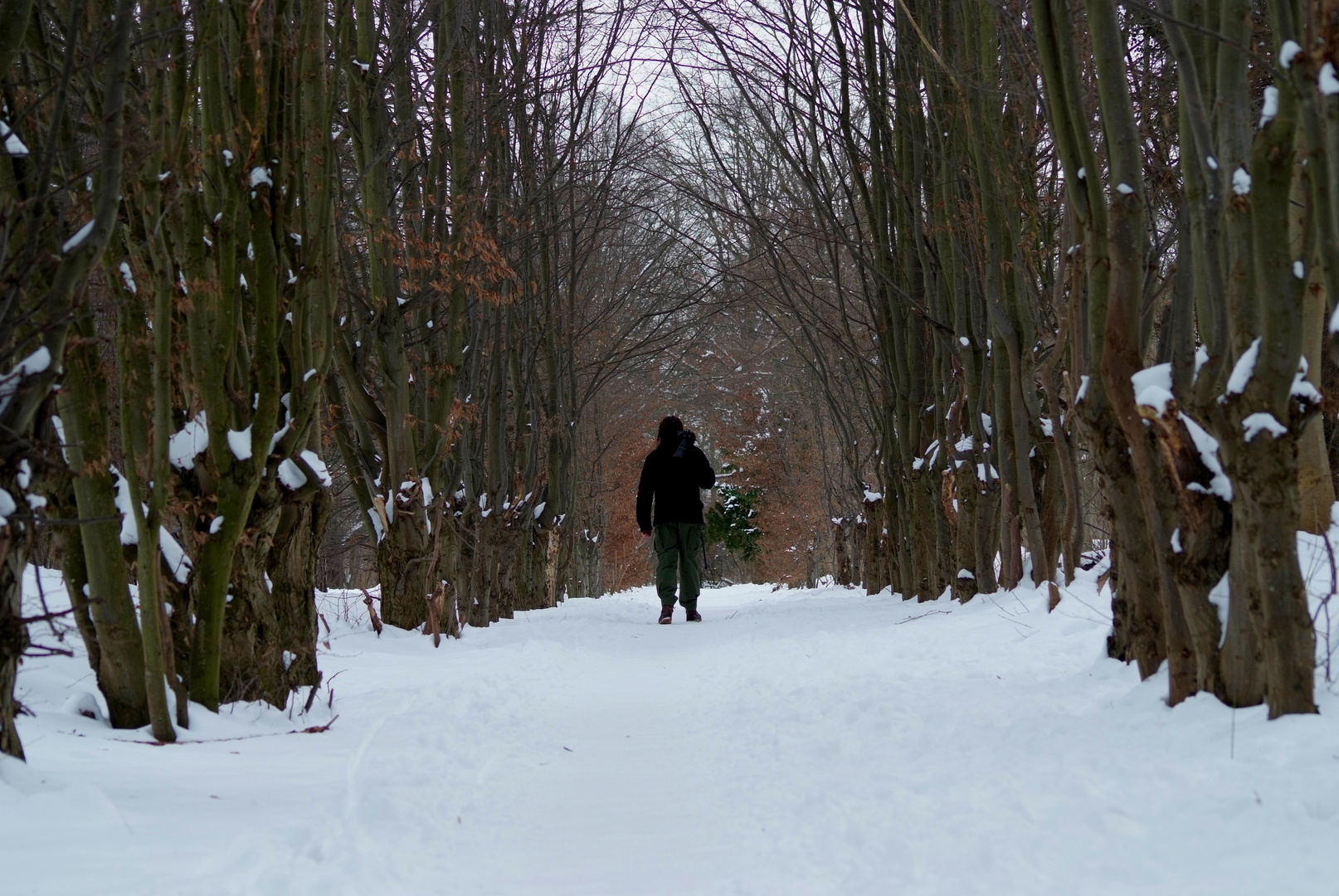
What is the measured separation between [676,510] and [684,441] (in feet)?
2.39

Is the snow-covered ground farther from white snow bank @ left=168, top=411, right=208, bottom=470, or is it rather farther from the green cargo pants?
the green cargo pants

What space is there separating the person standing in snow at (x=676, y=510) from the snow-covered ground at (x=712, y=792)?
5.67m

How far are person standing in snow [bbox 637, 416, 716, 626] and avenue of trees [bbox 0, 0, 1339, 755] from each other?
159cm

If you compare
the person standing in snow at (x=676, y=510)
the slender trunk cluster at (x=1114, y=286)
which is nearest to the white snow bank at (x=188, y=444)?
the slender trunk cluster at (x=1114, y=286)

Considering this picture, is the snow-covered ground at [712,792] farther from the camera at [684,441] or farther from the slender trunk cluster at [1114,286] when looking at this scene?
the camera at [684,441]

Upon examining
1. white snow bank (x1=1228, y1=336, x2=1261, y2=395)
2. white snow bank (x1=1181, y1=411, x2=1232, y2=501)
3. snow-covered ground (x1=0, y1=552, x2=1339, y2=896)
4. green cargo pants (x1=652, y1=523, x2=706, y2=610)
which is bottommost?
snow-covered ground (x1=0, y1=552, x2=1339, y2=896)

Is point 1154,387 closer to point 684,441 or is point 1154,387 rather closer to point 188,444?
point 188,444

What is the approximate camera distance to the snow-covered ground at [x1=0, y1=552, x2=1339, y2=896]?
220 centimetres

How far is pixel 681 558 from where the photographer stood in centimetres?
1088

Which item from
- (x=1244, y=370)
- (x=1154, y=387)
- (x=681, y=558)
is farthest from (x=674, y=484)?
(x=1244, y=370)

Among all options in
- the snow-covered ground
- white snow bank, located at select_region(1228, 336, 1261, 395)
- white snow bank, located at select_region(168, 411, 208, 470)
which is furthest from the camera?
white snow bank, located at select_region(1228, 336, 1261, 395)

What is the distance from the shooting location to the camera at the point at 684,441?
1081 centimetres

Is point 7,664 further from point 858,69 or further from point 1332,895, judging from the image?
point 858,69

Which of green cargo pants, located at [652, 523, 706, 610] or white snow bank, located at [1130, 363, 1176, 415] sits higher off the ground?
white snow bank, located at [1130, 363, 1176, 415]
